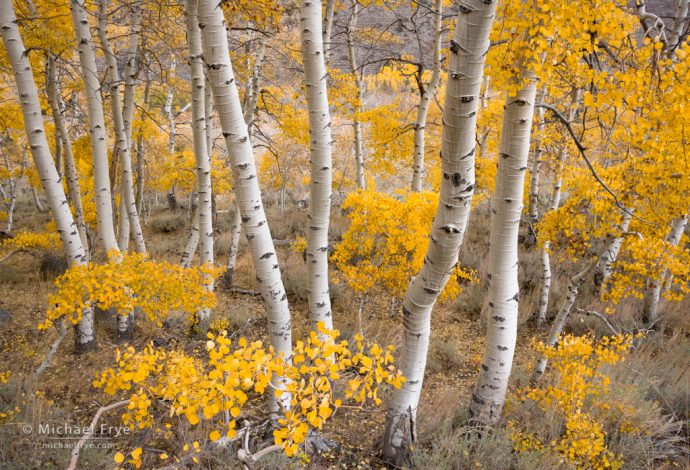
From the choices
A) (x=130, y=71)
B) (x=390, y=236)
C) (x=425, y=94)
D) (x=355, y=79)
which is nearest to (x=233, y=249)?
(x=130, y=71)

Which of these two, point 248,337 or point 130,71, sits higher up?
point 130,71

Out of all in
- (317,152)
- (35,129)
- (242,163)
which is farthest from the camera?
(35,129)

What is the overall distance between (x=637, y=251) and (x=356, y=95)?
17.0 ft

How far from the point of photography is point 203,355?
4.98 metres

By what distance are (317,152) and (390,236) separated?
2099 mm

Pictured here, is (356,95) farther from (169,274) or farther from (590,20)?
(590,20)

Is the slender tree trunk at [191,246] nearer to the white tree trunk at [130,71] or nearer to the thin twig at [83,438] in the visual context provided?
the white tree trunk at [130,71]

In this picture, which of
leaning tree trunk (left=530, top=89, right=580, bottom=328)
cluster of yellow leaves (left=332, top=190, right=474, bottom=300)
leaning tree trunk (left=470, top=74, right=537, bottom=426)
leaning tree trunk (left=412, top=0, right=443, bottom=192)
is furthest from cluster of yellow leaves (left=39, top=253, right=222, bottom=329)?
leaning tree trunk (left=530, top=89, right=580, bottom=328)

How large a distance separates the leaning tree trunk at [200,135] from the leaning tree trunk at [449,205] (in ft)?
9.98

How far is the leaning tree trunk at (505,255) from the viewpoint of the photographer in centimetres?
266

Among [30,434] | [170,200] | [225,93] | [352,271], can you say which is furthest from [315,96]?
[170,200]

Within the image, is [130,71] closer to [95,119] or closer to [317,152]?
[95,119]

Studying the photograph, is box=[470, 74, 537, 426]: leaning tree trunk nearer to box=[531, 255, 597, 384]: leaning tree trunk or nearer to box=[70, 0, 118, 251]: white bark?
box=[531, 255, 597, 384]: leaning tree trunk

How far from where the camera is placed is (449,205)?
202 centimetres
